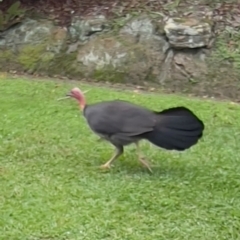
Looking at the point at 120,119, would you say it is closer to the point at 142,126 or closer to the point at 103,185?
the point at 142,126

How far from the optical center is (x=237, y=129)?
8477 mm

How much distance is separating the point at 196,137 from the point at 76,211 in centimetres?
129

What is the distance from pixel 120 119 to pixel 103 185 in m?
0.64

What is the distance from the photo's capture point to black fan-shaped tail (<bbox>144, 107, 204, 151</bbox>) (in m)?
6.44

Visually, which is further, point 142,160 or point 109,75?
point 109,75

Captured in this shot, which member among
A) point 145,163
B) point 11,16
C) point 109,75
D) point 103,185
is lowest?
point 109,75

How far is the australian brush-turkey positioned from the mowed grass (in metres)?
0.31

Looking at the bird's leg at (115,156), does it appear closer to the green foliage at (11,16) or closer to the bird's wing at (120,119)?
the bird's wing at (120,119)

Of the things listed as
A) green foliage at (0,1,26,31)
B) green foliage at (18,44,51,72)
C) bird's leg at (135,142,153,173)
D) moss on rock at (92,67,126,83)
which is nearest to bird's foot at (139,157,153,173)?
bird's leg at (135,142,153,173)

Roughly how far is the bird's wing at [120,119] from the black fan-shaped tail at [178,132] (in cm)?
8

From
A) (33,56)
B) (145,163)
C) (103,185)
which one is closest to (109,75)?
(33,56)

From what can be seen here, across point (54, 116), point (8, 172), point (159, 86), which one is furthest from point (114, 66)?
point (8, 172)

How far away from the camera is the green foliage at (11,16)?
12373mm

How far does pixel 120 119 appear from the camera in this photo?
6695 mm
